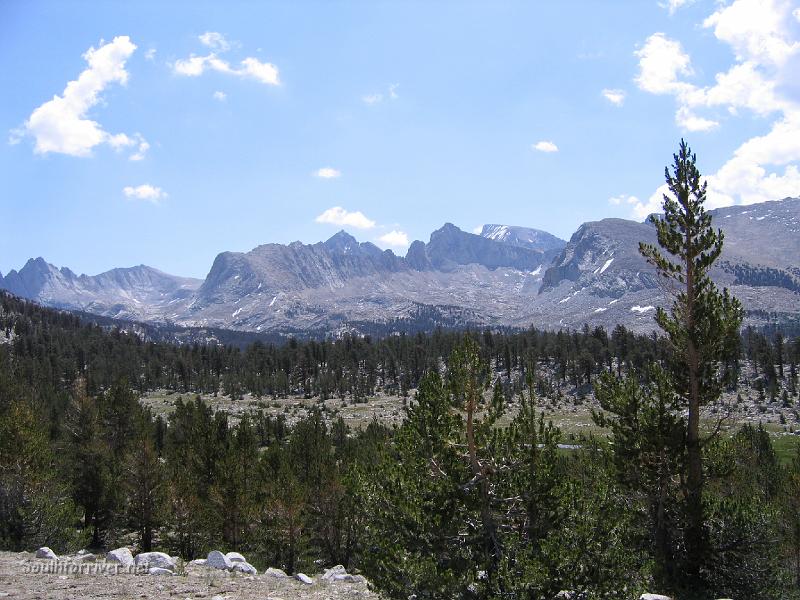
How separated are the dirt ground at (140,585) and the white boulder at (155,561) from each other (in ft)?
1.99

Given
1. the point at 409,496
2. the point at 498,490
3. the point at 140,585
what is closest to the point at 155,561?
the point at 140,585

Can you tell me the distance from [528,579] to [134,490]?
32156 millimetres

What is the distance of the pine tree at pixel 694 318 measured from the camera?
1780cm

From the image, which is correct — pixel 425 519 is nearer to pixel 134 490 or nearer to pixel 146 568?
pixel 146 568

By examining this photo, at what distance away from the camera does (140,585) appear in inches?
557

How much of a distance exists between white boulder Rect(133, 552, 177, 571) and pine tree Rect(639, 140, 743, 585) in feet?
55.7

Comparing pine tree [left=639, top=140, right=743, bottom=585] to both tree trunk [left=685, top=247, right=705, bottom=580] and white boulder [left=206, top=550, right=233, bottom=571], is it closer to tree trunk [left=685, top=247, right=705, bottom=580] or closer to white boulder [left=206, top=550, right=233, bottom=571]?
tree trunk [left=685, top=247, right=705, bottom=580]

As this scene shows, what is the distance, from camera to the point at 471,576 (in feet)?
37.4

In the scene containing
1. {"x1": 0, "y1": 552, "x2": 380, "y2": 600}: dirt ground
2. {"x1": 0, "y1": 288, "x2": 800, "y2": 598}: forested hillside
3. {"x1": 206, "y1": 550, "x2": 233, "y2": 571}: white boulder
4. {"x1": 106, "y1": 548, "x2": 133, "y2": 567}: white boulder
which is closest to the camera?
{"x1": 0, "y1": 288, "x2": 800, "y2": 598}: forested hillside

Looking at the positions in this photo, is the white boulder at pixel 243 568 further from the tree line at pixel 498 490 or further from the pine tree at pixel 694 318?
the pine tree at pixel 694 318

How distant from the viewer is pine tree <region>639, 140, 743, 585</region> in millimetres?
17797

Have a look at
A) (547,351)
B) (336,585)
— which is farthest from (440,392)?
(547,351)

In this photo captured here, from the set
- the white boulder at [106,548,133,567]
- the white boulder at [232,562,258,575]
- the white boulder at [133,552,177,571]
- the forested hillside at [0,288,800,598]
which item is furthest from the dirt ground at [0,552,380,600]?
the forested hillside at [0,288,800,598]

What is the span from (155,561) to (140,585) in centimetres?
320
